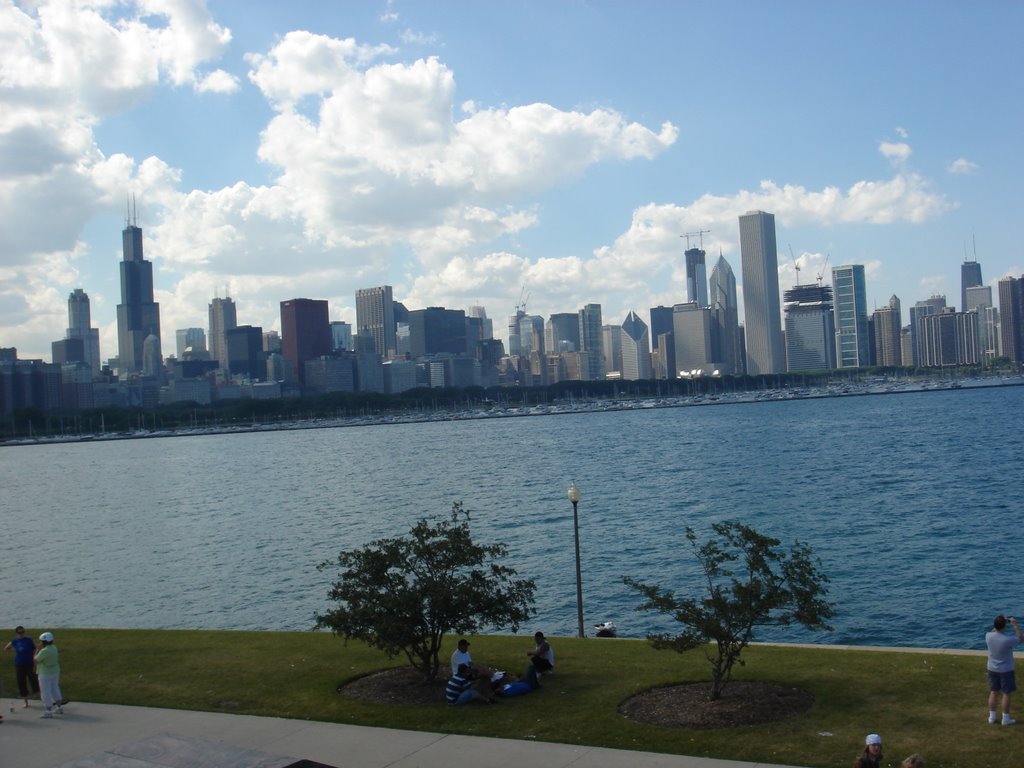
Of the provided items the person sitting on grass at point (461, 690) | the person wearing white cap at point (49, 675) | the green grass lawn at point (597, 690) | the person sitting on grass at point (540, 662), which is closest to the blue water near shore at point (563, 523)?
the green grass lawn at point (597, 690)

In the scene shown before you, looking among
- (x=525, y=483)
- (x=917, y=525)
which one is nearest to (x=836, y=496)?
(x=917, y=525)

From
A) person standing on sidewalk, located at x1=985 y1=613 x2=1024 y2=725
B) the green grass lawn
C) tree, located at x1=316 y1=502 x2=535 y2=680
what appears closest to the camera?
the green grass lawn

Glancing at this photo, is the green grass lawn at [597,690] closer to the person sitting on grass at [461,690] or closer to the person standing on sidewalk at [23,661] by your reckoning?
the person sitting on grass at [461,690]

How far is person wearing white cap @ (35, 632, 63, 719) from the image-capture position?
15945 mm

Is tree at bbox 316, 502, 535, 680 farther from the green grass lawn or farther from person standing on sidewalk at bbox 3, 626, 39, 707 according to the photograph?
person standing on sidewalk at bbox 3, 626, 39, 707

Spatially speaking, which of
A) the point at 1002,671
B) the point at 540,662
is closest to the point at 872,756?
the point at 1002,671

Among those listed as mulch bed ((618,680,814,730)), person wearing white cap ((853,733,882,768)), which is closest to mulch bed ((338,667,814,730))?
mulch bed ((618,680,814,730))

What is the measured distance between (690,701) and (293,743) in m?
6.05

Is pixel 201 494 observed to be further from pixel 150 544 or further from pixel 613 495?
pixel 613 495

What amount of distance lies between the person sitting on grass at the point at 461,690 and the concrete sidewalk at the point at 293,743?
1.46 meters

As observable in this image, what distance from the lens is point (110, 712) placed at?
16391 mm

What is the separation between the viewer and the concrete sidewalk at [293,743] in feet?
42.6

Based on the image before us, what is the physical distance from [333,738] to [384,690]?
272 centimetres

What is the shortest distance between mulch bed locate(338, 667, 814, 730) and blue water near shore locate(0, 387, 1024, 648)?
12.7m
